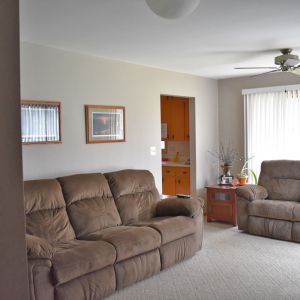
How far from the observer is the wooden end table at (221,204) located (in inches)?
227

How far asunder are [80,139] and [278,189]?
301 centimetres

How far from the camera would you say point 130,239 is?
11.4ft

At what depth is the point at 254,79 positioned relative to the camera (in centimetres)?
647

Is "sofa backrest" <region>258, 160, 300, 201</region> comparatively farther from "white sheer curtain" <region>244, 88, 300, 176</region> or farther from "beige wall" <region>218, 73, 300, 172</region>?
"beige wall" <region>218, 73, 300, 172</region>

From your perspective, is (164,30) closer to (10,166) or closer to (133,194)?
(133,194)

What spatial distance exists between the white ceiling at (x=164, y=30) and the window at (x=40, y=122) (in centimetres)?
67

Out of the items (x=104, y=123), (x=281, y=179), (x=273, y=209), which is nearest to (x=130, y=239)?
(x=104, y=123)

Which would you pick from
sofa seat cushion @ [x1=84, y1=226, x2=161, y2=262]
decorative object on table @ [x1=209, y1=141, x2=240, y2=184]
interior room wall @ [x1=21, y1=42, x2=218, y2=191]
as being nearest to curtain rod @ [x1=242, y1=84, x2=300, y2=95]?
interior room wall @ [x1=21, y1=42, x2=218, y2=191]

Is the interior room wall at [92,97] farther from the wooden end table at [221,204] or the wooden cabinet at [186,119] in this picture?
the wooden end table at [221,204]

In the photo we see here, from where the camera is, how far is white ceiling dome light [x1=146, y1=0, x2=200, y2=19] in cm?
228

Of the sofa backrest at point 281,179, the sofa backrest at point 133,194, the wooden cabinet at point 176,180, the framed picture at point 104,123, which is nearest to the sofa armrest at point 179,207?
the sofa backrest at point 133,194

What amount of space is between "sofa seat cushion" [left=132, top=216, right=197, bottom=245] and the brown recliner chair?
48.9 inches

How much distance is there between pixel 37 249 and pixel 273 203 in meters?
3.42

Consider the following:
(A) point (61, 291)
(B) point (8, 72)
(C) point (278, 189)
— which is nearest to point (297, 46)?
(C) point (278, 189)
